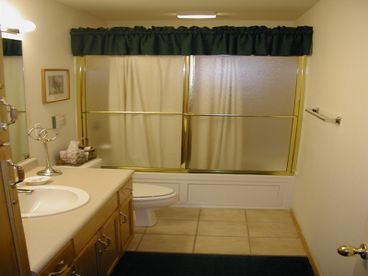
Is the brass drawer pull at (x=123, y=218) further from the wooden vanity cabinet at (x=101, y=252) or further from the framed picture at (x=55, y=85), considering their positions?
the framed picture at (x=55, y=85)

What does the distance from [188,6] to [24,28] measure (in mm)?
1384

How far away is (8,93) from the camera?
7.09ft

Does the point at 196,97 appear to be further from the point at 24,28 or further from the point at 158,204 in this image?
the point at 24,28

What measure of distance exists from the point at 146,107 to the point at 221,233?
4.82 ft

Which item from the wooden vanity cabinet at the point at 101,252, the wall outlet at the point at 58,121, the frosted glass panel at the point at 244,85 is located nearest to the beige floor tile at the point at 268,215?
the frosted glass panel at the point at 244,85

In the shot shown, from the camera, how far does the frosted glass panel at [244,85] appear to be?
316 centimetres

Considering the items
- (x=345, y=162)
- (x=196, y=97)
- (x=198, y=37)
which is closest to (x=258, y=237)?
(x=345, y=162)

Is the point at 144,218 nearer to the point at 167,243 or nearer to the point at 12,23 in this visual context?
the point at 167,243

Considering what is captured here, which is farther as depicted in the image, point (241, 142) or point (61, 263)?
point (241, 142)

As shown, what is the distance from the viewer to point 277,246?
107 inches

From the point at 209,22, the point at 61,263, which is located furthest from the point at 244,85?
the point at 61,263

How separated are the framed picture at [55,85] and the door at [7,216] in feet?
6.17

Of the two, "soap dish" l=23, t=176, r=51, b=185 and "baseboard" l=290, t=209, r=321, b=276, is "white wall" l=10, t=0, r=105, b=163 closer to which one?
"soap dish" l=23, t=176, r=51, b=185

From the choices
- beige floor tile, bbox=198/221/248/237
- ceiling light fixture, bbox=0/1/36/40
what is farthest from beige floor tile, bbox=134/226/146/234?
ceiling light fixture, bbox=0/1/36/40
